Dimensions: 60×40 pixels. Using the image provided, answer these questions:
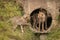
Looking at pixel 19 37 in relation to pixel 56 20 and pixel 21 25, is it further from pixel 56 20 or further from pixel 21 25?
pixel 56 20

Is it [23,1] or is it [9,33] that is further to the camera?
[23,1]

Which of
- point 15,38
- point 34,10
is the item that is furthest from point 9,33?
point 34,10

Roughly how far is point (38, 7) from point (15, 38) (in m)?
0.93

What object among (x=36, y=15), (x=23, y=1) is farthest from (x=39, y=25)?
(x=23, y=1)

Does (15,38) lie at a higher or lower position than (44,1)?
lower

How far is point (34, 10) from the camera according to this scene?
9203mm

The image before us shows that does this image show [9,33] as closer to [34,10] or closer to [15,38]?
[15,38]

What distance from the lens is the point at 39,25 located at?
30.0ft

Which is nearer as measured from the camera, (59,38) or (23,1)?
(59,38)

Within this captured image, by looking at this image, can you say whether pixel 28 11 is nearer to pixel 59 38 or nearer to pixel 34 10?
pixel 34 10

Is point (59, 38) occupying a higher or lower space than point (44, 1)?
lower

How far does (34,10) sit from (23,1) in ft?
2.18

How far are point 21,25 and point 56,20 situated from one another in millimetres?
859

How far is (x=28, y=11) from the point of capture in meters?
9.56
